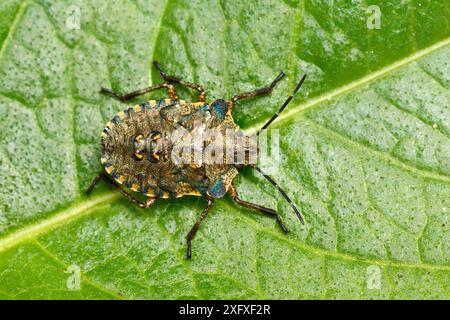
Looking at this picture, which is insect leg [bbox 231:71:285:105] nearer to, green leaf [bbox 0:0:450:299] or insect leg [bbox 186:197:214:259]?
green leaf [bbox 0:0:450:299]

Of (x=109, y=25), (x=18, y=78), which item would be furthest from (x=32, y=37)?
(x=109, y=25)

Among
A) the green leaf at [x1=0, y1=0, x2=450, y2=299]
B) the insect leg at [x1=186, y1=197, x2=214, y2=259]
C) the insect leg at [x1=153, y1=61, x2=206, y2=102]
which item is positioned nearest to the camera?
the green leaf at [x1=0, y1=0, x2=450, y2=299]

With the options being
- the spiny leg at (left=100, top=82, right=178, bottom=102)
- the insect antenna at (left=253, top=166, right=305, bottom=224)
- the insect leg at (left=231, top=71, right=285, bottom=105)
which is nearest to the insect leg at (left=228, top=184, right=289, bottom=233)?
the insect antenna at (left=253, top=166, right=305, bottom=224)

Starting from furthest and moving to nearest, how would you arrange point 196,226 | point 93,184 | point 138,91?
point 138,91 < point 196,226 < point 93,184

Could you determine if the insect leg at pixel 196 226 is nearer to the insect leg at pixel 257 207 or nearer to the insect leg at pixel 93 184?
the insect leg at pixel 257 207

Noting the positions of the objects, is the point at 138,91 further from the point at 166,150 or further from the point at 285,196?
the point at 285,196

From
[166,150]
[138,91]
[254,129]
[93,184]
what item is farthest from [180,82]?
[93,184]
